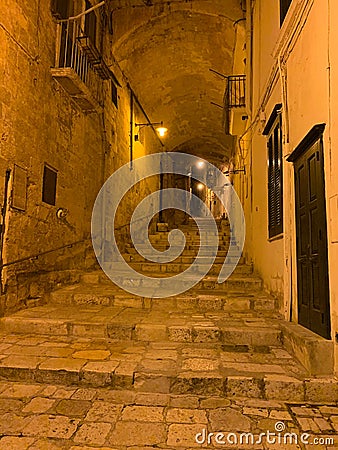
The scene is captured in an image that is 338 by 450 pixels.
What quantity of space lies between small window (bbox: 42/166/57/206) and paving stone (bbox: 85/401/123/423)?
3.32 metres

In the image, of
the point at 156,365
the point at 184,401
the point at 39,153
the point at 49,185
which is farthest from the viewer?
the point at 49,185

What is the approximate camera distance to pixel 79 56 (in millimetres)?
6098

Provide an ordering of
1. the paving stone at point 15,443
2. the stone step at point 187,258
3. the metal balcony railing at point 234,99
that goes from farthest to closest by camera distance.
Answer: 1. the metal balcony railing at point 234,99
2. the stone step at point 187,258
3. the paving stone at point 15,443

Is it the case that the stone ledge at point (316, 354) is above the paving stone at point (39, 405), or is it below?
above

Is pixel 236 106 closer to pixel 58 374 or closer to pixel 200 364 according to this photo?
pixel 200 364

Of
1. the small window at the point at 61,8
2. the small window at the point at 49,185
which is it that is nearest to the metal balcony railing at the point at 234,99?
the small window at the point at 61,8

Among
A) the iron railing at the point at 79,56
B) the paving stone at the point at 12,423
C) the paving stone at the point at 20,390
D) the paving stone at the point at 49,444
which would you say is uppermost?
the iron railing at the point at 79,56

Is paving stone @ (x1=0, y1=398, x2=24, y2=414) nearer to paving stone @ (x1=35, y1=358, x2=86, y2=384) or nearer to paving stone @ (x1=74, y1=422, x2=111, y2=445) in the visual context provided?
paving stone @ (x1=35, y1=358, x2=86, y2=384)

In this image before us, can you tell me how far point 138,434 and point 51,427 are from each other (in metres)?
0.55

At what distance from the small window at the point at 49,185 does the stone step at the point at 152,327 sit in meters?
1.73

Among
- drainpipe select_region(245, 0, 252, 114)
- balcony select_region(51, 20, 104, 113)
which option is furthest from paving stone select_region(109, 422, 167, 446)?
drainpipe select_region(245, 0, 252, 114)

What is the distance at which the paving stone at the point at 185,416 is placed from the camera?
230cm

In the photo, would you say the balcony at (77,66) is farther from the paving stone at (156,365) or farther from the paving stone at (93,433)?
the paving stone at (93,433)

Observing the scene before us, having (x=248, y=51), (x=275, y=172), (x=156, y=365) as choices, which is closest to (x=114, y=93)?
(x=248, y=51)
